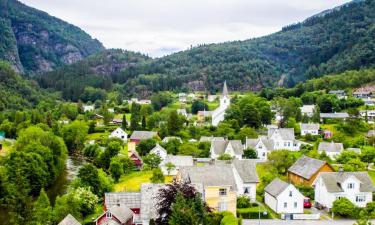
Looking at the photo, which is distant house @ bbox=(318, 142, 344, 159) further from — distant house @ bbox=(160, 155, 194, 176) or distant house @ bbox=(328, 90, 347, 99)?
distant house @ bbox=(328, 90, 347, 99)

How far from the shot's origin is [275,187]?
156ft

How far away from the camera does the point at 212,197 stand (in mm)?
41938

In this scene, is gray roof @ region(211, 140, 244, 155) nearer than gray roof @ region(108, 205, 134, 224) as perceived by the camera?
No

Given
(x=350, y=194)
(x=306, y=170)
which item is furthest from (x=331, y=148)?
(x=350, y=194)

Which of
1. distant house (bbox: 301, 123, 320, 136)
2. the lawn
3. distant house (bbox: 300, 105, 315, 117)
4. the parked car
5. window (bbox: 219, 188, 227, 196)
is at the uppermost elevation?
distant house (bbox: 300, 105, 315, 117)

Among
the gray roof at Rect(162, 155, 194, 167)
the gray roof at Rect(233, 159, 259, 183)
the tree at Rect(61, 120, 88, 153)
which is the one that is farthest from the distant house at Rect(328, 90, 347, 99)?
the gray roof at Rect(233, 159, 259, 183)

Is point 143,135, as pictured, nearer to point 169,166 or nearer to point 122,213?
point 169,166

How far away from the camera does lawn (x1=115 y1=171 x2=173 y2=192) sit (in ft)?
194

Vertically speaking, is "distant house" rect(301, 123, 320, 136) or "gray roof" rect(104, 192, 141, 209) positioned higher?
"distant house" rect(301, 123, 320, 136)

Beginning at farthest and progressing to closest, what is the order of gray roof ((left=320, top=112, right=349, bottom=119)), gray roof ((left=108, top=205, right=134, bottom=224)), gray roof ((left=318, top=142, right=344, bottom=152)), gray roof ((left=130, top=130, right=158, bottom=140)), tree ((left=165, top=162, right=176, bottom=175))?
gray roof ((left=320, top=112, right=349, bottom=119))
gray roof ((left=130, top=130, right=158, bottom=140))
gray roof ((left=318, top=142, right=344, bottom=152))
tree ((left=165, top=162, right=176, bottom=175))
gray roof ((left=108, top=205, right=134, bottom=224))

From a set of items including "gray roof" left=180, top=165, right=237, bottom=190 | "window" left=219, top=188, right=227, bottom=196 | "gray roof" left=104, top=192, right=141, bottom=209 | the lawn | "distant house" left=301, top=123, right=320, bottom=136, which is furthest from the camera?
"distant house" left=301, top=123, right=320, bottom=136

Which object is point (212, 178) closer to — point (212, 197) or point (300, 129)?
point (212, 197)

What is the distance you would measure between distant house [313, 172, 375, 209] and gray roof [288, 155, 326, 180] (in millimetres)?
6056

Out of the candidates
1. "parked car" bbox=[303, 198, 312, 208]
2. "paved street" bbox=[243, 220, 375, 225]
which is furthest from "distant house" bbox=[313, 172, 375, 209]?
"paved street" bbox=[243, 220, 375, 225]
